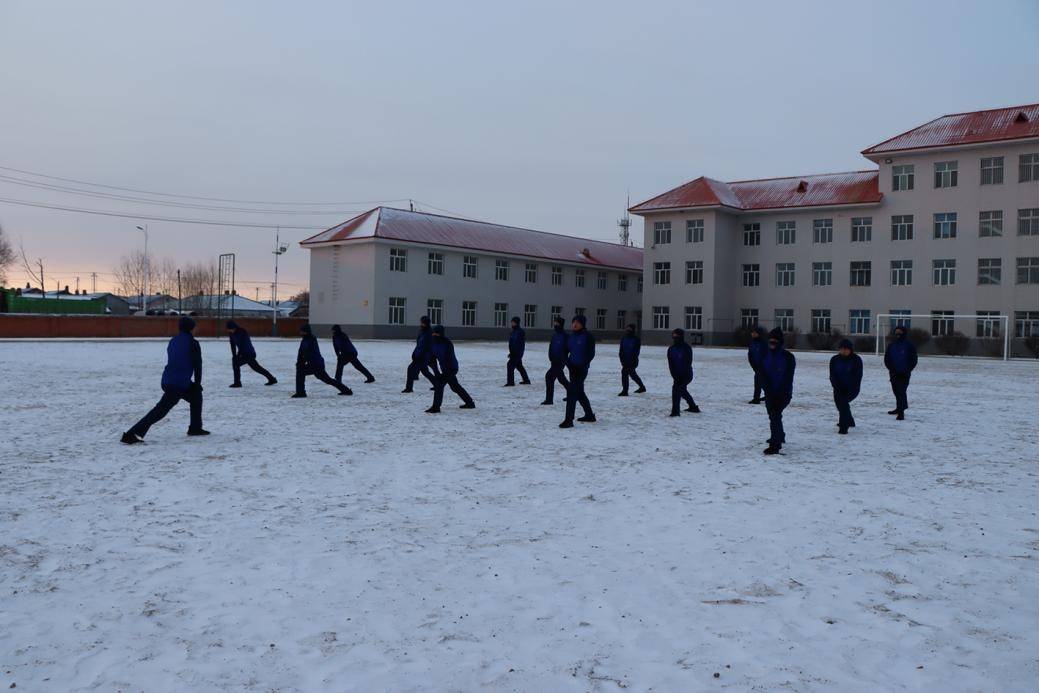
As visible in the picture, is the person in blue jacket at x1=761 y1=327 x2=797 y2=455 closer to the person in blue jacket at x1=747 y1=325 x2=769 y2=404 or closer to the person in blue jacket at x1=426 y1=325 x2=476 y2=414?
the person in blue jacket at x1=747 y1=325 x2=769 y2=404

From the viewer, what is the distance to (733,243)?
2295 inches

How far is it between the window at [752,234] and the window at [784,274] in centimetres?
230

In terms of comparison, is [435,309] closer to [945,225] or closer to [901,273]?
[901,273]

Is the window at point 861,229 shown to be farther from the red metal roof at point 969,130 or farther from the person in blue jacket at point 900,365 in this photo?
the person in blue jacket at point 900,365

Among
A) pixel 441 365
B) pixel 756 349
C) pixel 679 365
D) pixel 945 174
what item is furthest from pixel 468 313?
pixel 756 349

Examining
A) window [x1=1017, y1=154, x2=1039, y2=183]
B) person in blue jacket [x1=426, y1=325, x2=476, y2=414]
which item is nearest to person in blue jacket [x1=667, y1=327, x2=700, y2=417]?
person in blue jacket [x1=426, y1=325, x2=476, y2=414]

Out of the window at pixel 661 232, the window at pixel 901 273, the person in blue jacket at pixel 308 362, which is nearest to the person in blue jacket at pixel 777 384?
the person in blue jacket at pixel 308 362

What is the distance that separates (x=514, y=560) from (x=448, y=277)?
179ft

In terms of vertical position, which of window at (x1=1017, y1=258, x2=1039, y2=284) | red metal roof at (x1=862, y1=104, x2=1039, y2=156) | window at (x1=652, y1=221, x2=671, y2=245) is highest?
red metal roof at (x1=862, y1=104, x2=1039, y2=156)

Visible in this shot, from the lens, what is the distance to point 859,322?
52.9 metres

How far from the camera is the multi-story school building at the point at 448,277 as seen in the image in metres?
56.7

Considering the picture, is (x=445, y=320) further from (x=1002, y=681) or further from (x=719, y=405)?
(x=1002, y=681)

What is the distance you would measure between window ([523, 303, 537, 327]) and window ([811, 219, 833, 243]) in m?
21.5

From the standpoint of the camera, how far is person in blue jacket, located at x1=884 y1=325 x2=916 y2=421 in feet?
49.9
